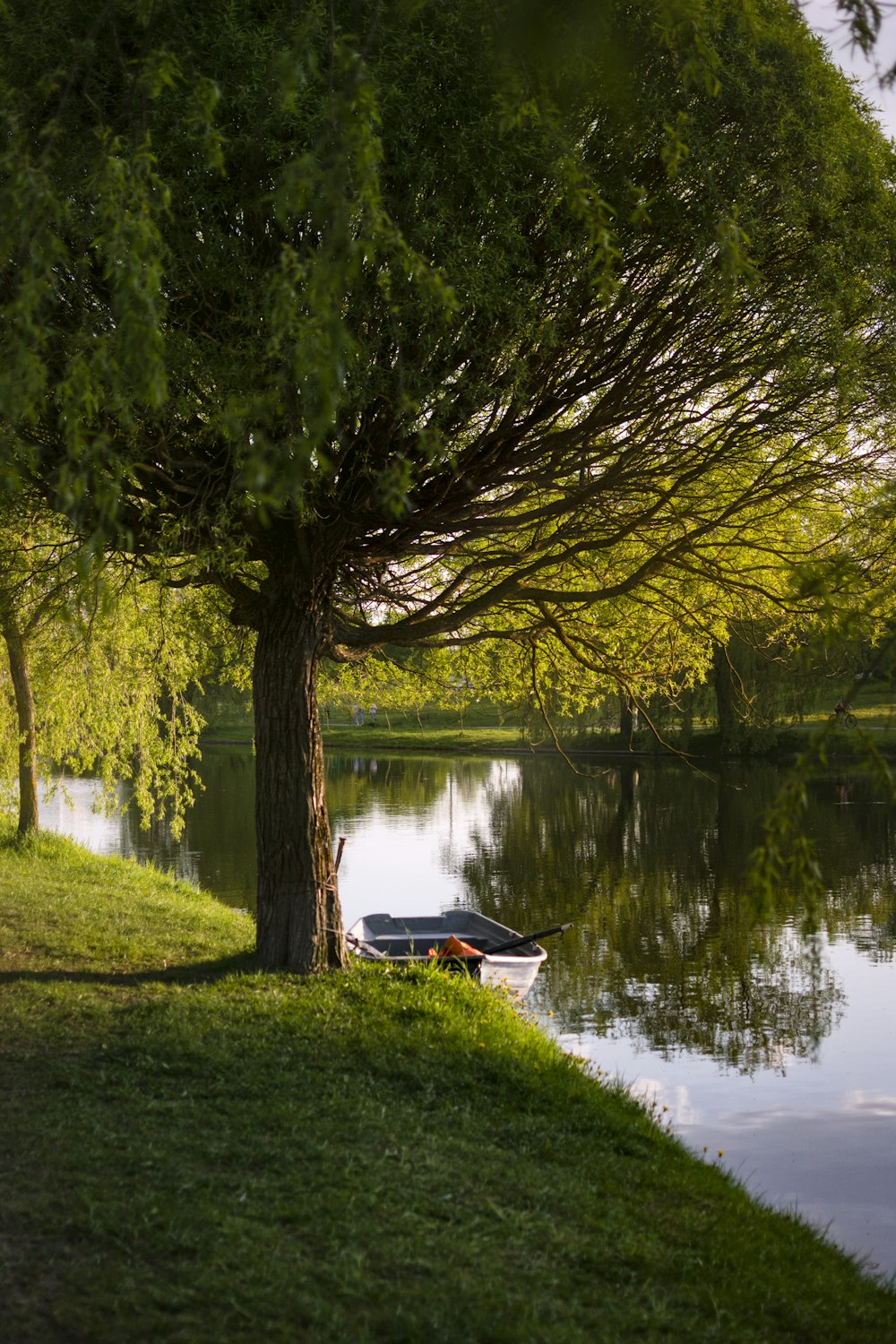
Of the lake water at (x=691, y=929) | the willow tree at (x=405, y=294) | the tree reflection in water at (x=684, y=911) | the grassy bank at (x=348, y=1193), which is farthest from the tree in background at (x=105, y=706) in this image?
the grassy bank at (x=348, y=1193)

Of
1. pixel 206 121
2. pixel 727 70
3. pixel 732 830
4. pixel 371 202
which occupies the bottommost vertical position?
pixel 732 830

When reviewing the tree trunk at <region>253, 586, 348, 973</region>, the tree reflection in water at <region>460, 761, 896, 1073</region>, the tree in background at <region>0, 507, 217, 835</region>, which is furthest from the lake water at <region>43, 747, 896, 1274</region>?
the tree trunk at <region>253, 586, 348, 973</region>

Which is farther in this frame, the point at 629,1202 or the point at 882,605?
the point at 882,605

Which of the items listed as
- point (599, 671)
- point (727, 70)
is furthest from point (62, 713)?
point (727, 70)

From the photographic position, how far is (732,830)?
28797 mm

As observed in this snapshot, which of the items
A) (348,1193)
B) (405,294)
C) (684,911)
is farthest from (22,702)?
(348,1193)

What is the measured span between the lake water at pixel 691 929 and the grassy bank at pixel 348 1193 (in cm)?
154

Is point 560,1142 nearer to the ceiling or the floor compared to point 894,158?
nearer to the floor

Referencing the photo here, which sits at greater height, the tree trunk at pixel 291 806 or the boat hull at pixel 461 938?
the tree trunk at pixel 291 806

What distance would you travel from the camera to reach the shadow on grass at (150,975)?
9586 millimetres

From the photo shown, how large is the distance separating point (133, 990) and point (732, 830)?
21.7 metres

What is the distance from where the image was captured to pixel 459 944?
12742 mm

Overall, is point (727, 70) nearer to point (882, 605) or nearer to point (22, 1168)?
point (882, 605)

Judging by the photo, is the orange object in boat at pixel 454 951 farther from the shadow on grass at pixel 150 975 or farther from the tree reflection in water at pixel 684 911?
the shadow on grass at pixel 150 975
